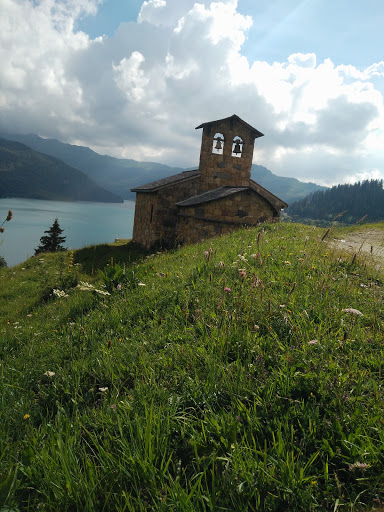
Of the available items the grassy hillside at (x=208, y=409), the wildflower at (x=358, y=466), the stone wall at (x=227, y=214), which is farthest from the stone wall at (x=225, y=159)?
the wildflower at (x=358, y=466)

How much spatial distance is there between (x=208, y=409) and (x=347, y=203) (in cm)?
17655

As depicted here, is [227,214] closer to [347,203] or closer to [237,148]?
[237,148]

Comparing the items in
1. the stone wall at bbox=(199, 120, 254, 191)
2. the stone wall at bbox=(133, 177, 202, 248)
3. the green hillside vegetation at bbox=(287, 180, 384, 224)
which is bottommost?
the stone wall at bbox=(133, 177, 202, 248)

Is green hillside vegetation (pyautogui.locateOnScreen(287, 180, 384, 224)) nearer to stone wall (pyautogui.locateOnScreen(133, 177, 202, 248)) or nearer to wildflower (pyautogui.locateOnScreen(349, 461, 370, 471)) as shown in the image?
stone wall (pyautogui.locateOnScreen(133, 177, 202, 248))

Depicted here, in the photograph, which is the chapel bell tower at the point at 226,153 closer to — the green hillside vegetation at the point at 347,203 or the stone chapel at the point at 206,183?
the stone chapel at the point at 206,183

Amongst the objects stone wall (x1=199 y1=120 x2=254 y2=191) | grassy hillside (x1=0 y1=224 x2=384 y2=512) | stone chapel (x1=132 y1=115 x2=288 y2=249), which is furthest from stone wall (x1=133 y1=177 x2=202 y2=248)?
grassy hillside (x1=0 y1=224 x2=384 y2=512)

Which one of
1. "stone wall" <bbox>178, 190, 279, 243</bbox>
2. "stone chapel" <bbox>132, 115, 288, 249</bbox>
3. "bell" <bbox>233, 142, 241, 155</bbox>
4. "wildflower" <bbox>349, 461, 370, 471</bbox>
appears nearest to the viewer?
"wildflower" <bbox>349, 461, 370, 471</bbox>

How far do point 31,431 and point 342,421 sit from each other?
2341 millimetres

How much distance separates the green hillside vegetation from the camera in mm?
144375

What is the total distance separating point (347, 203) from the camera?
512 ft

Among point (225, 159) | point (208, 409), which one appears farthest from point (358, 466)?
point (225, 159)

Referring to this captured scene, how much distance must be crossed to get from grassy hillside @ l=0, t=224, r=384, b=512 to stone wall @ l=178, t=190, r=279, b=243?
42.9 feet

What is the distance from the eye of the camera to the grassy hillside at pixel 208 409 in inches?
67.9

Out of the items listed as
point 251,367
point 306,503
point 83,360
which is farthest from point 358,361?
point 83,360
